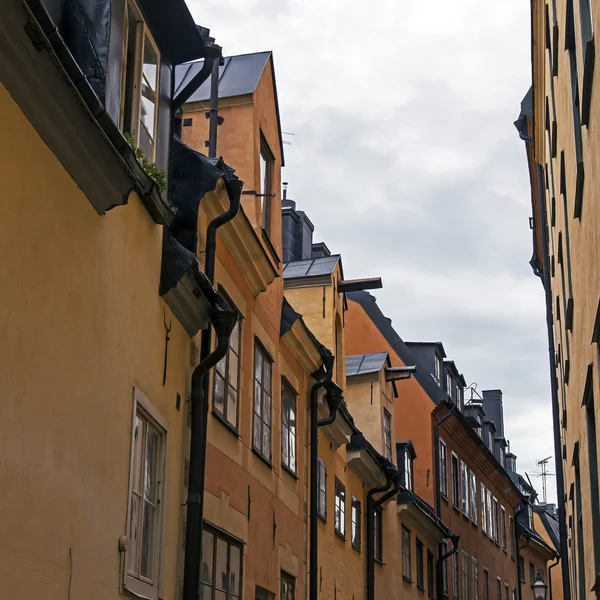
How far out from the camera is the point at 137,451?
28.0 ft

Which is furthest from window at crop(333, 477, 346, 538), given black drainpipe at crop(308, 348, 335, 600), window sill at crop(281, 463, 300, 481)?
window sill at crop(281, 463, 300, 481)

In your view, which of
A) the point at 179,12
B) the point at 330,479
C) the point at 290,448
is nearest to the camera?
the point at 179,12

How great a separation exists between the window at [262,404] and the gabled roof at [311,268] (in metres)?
5.95

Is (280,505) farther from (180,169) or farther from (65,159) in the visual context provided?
(65,159)

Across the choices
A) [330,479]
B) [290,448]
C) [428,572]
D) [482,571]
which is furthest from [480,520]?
[290,448]

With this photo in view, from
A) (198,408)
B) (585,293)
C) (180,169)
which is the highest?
(180,169)

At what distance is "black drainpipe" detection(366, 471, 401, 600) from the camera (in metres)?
20.0

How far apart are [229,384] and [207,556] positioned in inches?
80.7

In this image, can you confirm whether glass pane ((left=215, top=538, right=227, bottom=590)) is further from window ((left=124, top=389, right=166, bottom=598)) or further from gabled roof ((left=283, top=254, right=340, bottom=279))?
gabled roof ((left=283, top=254, right=340, bottom=279))

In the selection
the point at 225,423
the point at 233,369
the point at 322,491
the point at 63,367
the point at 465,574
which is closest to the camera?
the point at 63,367

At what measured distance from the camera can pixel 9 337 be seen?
5.82 metres

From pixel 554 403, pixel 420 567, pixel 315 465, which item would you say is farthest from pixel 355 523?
pixel 420 567

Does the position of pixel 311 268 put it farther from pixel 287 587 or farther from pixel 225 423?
pixel 225 423

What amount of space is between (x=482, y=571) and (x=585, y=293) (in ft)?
83.6
